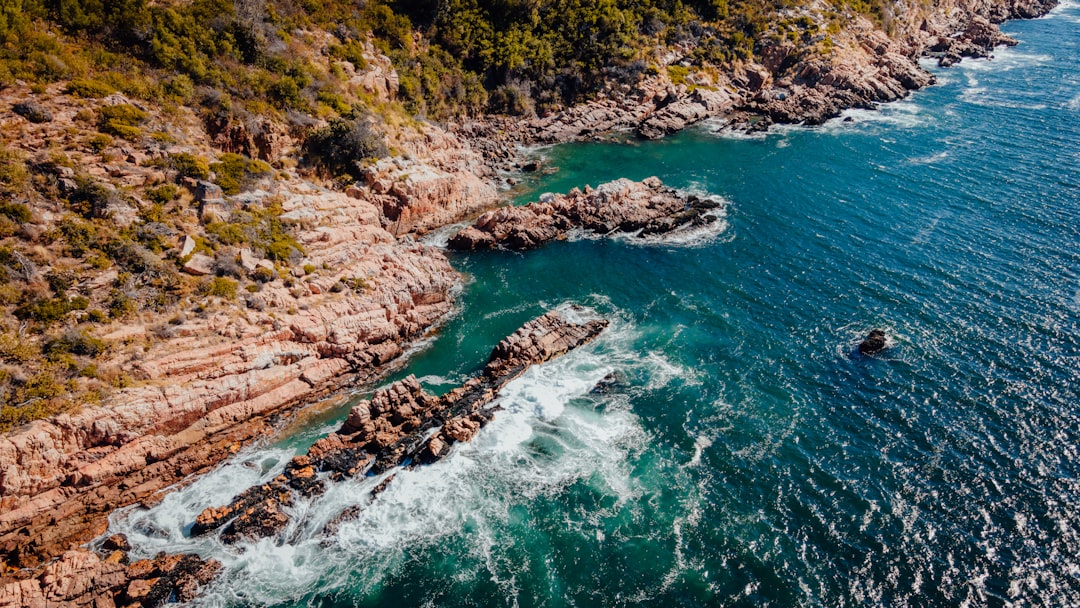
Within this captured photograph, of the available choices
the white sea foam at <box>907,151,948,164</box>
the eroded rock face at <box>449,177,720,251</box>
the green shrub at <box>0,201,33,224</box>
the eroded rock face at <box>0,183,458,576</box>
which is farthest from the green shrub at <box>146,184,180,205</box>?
the white sea foam at <box>907,151,948,164</box>

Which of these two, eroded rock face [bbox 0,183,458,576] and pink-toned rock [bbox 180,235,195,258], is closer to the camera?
eroded rock face [bbox 0,183,458,576]

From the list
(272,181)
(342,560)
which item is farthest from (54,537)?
(272,181)

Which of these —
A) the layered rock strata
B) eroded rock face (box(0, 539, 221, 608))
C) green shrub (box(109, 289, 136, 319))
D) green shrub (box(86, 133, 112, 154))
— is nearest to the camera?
eroded rock face (box(0, 539, 221, 608))

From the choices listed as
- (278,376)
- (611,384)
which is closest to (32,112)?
(278,376)

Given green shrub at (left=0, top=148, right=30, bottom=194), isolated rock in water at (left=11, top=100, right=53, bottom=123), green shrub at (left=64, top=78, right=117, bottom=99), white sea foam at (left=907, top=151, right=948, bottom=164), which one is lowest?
white sea foam at (left=907, top=151, right=948, bottom=164)

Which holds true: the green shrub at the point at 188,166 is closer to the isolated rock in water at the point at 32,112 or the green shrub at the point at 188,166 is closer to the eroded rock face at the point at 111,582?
the isolated rock in water at the point at 32,112

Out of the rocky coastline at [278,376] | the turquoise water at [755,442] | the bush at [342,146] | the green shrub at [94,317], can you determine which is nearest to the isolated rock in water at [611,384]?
the turquoise water at [755,442]

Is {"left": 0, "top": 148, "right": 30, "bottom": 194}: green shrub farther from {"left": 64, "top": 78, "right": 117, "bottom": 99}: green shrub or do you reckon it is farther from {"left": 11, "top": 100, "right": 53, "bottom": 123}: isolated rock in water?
{"left": 64, "top": 78, "right": 117, "bottom": 99}: green shrub

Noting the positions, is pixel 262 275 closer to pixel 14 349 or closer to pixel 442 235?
pixel 14 349
